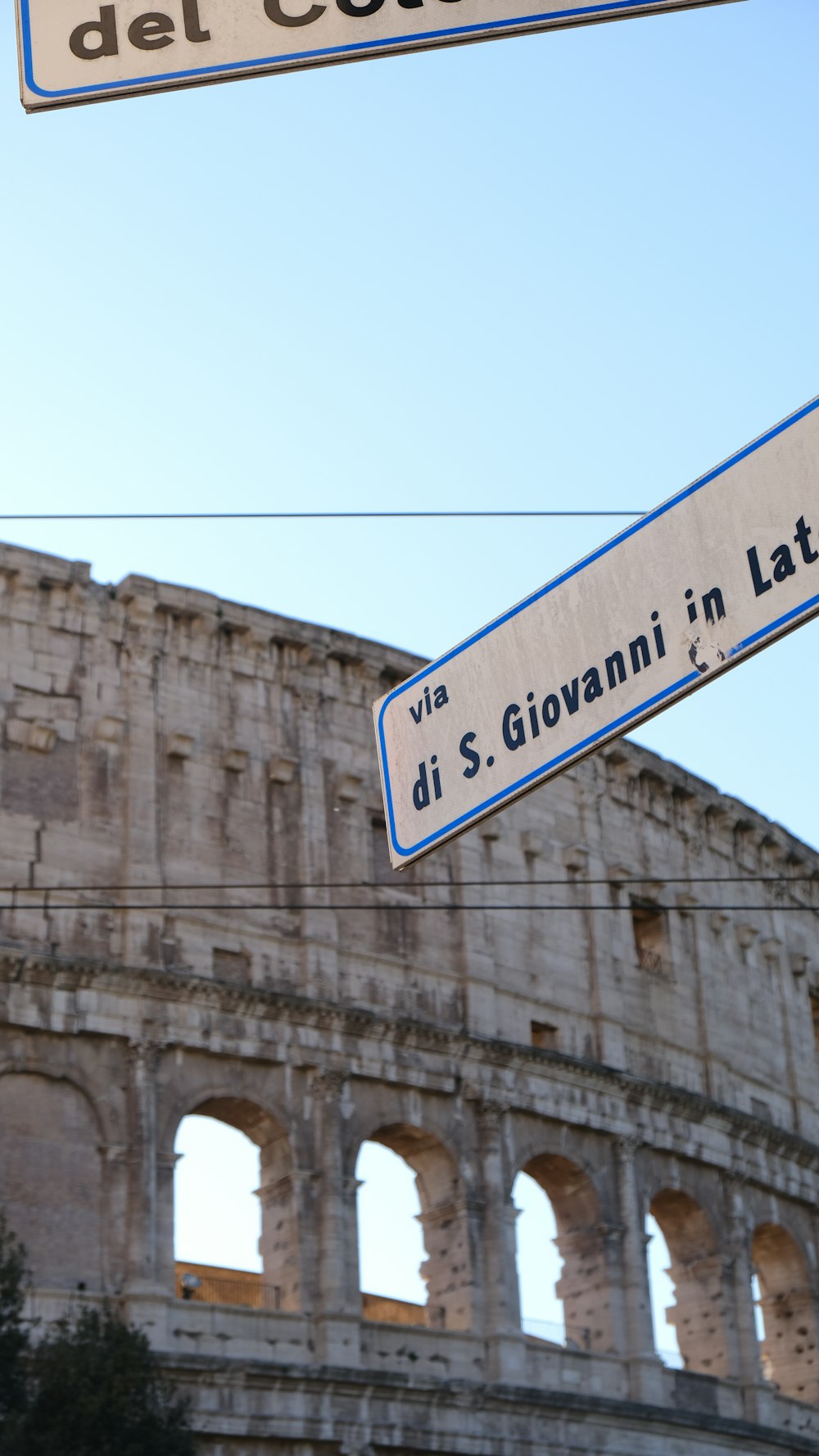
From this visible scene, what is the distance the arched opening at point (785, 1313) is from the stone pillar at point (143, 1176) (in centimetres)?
1132

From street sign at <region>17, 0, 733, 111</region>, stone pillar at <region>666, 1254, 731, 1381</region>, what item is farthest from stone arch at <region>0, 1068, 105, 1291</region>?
street sign at <region>17, 0, 733, 111</region>

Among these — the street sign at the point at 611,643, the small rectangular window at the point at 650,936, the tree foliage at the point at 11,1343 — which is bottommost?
the street sign at the point at 611,643

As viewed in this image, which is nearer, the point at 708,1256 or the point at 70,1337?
the point at 70,1337

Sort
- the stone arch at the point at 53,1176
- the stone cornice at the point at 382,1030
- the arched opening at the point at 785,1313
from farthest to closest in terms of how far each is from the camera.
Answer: the arched opening at the point at 785,1313
the stone cornice at the point at 382,1030
the stone arch at the point at 53,1176

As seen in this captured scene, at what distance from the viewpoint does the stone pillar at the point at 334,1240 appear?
2666 cm

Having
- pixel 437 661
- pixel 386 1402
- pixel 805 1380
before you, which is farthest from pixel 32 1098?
pixel 437 661

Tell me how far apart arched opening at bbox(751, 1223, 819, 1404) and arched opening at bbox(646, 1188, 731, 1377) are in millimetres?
1484

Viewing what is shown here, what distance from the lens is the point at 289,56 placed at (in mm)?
4602

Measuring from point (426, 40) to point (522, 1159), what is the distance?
2640 centimetres

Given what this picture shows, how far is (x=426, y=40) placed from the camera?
4594 millimetres

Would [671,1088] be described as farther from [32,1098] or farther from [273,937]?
[32,1098]

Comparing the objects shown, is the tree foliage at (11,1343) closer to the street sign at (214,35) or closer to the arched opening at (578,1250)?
the arched opening at (578,1250)

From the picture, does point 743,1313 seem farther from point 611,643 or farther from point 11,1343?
point 611,643

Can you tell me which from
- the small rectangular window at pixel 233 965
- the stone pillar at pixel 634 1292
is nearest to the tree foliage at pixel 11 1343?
the small rectangular window at pixel 233 965
